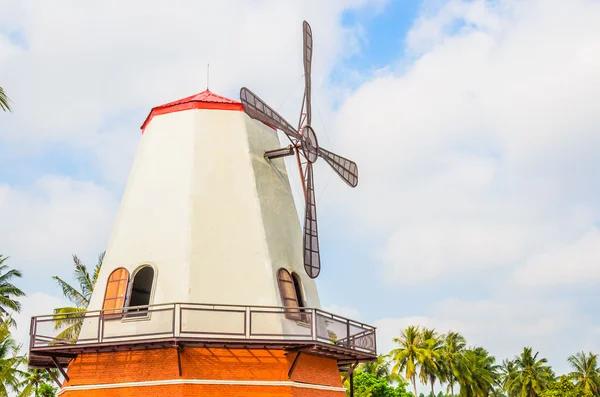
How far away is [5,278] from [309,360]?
2594 cm

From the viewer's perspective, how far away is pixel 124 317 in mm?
18734

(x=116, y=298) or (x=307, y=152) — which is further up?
(x=307, y=152)

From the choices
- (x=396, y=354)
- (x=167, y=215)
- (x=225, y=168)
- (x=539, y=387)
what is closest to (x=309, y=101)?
(x=225, y=168)

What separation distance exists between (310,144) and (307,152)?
42 centimetres

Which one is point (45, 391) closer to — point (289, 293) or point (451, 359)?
point (289, 293)

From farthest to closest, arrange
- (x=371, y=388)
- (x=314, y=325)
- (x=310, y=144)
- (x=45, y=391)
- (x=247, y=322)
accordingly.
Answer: (x=371, y=388) → (x=45, y=391) → (x=310, y=144) → (x=247, y=322) → (x=314, y=325)

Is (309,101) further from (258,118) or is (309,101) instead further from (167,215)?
(167,215)

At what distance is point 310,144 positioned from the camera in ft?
75.1

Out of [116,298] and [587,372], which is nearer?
[116,298]

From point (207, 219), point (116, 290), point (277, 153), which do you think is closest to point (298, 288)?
point (207, 219)

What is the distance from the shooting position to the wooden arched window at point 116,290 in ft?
63.0

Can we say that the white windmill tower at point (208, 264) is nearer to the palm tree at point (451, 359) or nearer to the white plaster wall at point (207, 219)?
the white plaster wall at point (207, 219)

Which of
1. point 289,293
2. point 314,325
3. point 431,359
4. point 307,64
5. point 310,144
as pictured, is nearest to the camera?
point 314,325

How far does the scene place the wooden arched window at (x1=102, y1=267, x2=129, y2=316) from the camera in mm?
19203
